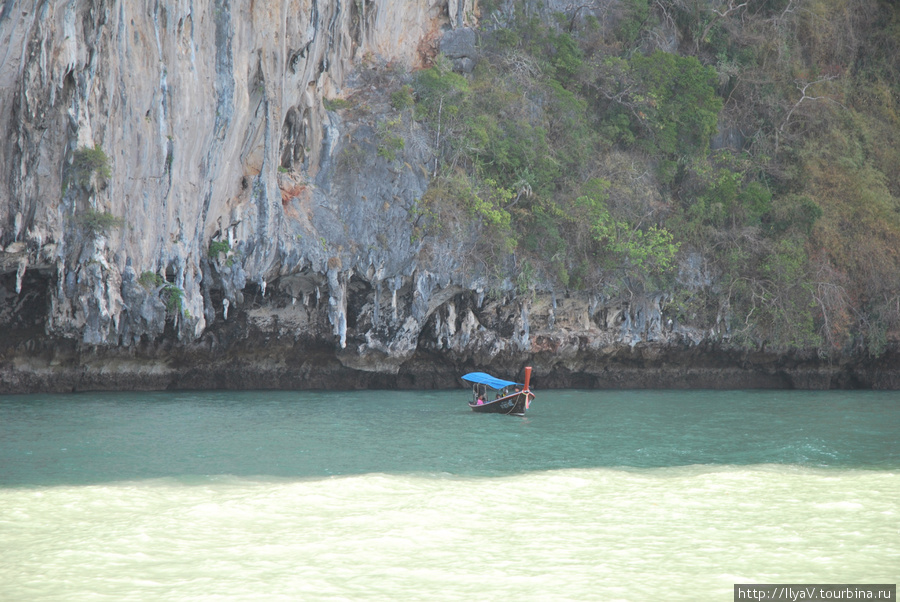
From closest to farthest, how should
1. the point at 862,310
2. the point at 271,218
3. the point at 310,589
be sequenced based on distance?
the point at 310,589 → the point at 271,218 → the point at 862,310

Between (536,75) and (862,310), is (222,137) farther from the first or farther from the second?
(862,310)

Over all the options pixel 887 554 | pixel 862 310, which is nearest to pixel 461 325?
pixel 862 310

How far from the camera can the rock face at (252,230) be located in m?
14.7

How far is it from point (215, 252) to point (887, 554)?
1421 cm

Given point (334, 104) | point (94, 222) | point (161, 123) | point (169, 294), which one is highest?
point (334, 104)

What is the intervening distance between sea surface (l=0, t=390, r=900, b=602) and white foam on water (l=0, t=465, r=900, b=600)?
0.10 ft

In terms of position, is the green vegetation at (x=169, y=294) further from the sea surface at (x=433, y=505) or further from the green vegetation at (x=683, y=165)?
the green vegetation at (x=683, y=165)

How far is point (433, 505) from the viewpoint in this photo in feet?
30.6

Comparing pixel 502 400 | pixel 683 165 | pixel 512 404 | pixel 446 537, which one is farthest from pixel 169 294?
pixel 683 165

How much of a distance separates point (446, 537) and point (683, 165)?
19255 mm

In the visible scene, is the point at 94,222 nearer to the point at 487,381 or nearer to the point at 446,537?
the point at 487,381

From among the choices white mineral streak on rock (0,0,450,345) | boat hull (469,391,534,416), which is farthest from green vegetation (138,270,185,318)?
boat hull (469,391,534,416)

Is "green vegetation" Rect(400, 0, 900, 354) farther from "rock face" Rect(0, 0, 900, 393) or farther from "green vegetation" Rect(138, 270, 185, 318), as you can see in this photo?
"green vegetation" Rect(138, 270, 185, 318)

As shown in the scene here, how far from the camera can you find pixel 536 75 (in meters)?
23.8
